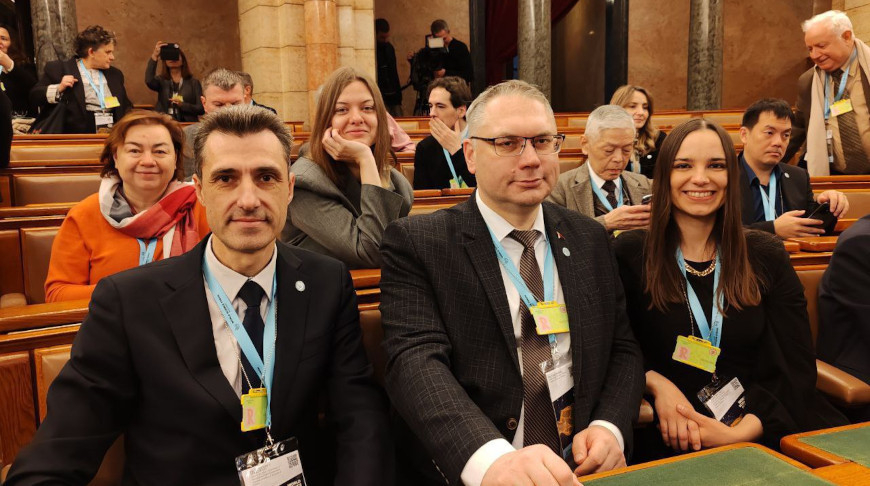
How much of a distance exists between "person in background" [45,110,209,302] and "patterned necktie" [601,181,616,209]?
6.14ft

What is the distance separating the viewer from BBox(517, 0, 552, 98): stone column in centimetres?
838

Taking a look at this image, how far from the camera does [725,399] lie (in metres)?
1.80

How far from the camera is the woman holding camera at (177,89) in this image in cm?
598

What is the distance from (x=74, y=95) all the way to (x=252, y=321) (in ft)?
16.1

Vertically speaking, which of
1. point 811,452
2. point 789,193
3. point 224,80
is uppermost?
point 224,80

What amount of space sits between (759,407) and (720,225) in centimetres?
55

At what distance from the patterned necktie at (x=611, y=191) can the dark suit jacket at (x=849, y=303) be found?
43.1 inches

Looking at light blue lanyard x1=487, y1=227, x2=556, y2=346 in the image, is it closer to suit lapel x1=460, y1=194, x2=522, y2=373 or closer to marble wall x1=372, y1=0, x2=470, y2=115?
suit lapel x1=460, y1=194, x2=522, y2=373

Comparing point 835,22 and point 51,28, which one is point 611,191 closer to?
point 835,22

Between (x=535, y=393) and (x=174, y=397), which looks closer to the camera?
(x=174, y=397)

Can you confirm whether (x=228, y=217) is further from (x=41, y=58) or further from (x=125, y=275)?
(x=41, y=58)

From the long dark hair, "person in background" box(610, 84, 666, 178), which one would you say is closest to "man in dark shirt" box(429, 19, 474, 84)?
"person in background" box(610, 84, 666, 178)

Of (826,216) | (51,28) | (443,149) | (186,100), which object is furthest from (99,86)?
(826,216)

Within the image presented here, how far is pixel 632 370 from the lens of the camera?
5.43ft
